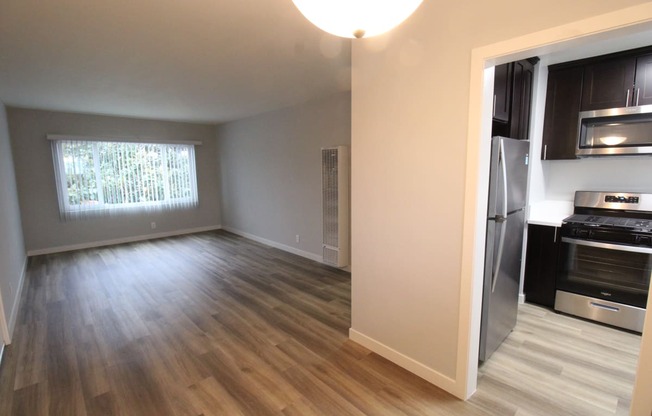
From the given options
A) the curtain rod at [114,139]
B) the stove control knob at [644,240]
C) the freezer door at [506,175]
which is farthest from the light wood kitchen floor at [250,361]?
the curtain rod at [114,139]

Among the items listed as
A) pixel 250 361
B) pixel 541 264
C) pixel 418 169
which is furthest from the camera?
pixel 541 264

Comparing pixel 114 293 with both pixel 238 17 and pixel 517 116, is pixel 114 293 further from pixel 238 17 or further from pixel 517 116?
pixel 517 116

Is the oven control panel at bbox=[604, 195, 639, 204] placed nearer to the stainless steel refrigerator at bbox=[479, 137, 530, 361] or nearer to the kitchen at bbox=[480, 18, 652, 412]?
the kitchen at bbox=[480, 18, 652, 412]

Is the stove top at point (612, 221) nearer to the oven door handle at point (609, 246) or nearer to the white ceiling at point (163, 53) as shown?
the oven door handle at point (609, 246)

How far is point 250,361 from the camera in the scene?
90.3 inches

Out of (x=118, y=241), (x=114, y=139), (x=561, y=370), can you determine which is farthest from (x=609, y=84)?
(x=118, y=241)

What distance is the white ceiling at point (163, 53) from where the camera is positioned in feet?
6.31

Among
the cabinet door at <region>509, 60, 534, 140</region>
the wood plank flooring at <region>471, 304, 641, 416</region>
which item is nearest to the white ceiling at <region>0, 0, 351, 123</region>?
the cabinet door at <region>509, 60, 534, 140</region>

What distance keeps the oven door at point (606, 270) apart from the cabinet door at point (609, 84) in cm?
129

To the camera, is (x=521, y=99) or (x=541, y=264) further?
(x=541, y=264)

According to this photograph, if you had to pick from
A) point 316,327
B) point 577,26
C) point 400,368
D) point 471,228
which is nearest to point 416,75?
point 577,26

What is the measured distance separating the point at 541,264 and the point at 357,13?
3.20 metres

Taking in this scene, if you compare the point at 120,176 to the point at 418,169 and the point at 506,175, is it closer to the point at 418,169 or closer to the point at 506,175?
the point at 418,169

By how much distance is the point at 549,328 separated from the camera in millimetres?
2662
